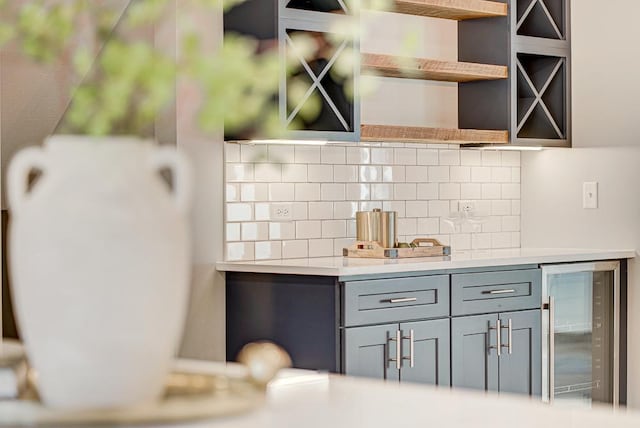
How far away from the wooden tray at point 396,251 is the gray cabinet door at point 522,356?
0.41m

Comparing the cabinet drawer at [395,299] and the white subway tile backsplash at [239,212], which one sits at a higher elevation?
the white subway tile backsplash at [239,212]

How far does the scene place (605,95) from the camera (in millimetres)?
5559

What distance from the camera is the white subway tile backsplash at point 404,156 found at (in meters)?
5.39

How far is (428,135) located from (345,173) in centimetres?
43

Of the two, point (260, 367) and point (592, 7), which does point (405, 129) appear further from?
point (260, 367)

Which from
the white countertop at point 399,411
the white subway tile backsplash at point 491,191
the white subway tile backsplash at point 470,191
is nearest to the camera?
the white countertop at point 399,411

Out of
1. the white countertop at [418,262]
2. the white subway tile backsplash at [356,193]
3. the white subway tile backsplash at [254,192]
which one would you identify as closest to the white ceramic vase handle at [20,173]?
the white countertop at [418,262]

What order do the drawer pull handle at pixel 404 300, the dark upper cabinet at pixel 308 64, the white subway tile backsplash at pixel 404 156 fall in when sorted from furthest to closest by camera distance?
the white subway tile backsplash at pixel 404 156, the dark upper cabinet at pixel 308 64, the drawer pull handle at pixel 404 300

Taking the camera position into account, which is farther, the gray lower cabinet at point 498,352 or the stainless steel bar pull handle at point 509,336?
the stainless steel bar pull handle at point 509,336

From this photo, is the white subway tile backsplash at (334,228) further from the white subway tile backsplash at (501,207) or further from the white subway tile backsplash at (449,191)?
the white subway tile backsplash at (501,207)

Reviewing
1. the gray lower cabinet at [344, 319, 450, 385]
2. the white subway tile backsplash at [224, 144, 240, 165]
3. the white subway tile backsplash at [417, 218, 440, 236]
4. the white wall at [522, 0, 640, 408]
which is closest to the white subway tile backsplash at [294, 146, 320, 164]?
the white subway tile backsplash at [224, 144, 240, 165]

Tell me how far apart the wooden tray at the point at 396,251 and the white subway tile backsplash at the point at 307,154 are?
1.42 ft

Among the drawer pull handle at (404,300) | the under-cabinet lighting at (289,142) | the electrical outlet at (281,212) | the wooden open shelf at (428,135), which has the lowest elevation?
the drawer pull handle at (404,300)

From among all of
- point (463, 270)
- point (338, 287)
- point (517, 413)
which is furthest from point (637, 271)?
point (517, 413)
